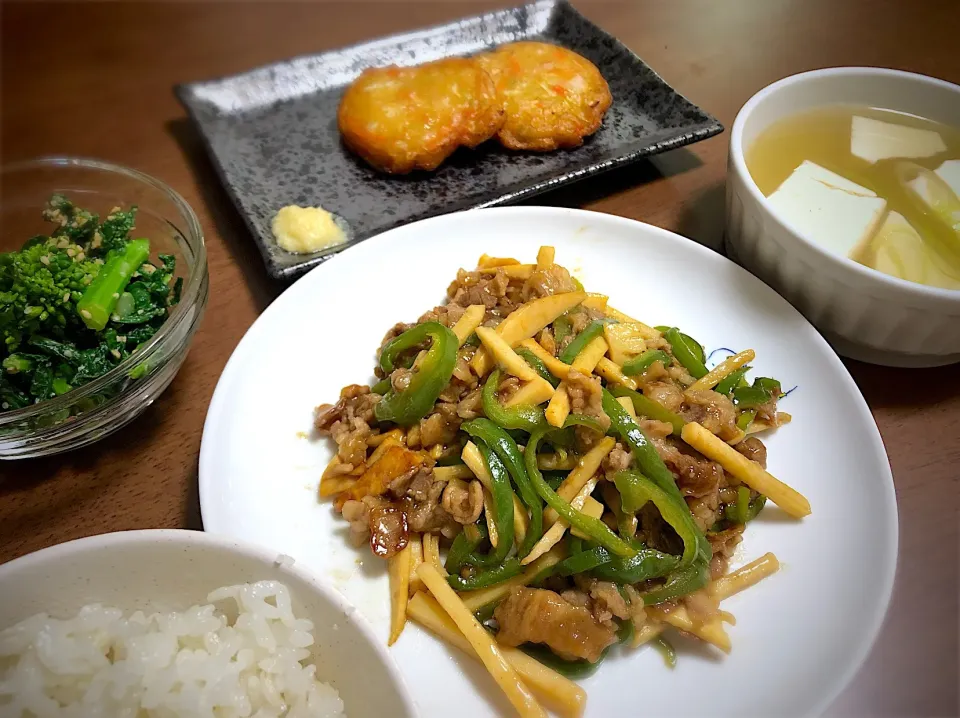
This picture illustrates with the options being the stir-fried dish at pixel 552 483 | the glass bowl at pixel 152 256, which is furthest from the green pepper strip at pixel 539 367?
the glass bowl at pixel 152 256

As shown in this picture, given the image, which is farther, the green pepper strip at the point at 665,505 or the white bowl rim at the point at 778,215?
the white bowl rim at the point at 778,215

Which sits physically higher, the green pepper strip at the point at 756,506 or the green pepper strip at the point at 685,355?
the green pepper strip at the point at 685,355

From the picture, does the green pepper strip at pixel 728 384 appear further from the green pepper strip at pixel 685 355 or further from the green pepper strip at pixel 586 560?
the green pepper strip at pixel 586 560

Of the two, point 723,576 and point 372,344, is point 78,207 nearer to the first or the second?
point 372,344

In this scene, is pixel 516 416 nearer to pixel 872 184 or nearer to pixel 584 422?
pixel 584 422

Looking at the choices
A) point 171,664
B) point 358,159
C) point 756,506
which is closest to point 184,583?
point 171,664

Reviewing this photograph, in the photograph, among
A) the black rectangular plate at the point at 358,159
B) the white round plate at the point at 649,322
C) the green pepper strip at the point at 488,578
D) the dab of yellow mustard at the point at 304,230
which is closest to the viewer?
the white round plate at the point at 649,322

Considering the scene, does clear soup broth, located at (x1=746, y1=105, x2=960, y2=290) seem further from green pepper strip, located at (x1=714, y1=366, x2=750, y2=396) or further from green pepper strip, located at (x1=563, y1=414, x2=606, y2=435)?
green pepper strip, located at (x1=563, y1=414, x2=606, y2=435)

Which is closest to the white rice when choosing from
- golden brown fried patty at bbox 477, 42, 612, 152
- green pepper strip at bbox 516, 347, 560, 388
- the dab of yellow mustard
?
green pepper strip at bbox 516, 347, 560, 388
